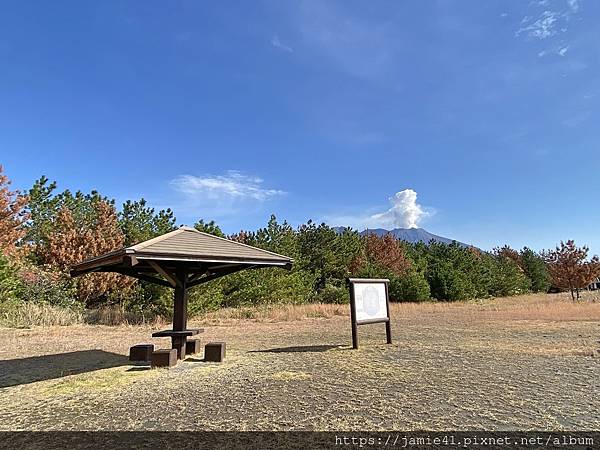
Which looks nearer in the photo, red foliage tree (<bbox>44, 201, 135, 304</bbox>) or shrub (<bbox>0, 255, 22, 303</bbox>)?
shrub (<bbox>0, 255, 22, 303</bbox>)

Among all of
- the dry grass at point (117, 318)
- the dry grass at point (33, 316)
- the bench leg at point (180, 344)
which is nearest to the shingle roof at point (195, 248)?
the bench leg at point (180, 344)

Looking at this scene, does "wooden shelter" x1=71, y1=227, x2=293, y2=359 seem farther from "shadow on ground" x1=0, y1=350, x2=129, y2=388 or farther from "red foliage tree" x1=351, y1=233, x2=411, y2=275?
"red foliage tree" x1=351, y1=233, x2=411, y2=275

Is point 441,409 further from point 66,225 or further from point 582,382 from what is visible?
point 66,225

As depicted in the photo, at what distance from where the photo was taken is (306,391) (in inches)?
191

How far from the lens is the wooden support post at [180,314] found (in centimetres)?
730

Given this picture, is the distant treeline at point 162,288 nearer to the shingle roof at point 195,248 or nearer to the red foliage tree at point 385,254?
the red foliage tree at point 385,254

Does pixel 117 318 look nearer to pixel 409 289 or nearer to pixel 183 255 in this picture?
pixel 183 255

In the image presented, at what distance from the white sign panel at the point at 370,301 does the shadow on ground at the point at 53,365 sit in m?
4.41

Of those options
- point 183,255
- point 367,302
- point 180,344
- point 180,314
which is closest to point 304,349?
point 367,302

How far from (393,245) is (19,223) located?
96.1 feet

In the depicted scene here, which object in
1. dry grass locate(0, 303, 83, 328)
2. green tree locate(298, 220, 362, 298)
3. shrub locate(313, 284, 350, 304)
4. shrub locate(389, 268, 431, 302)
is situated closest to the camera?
dry grass locate(0, 303, 83, 328)

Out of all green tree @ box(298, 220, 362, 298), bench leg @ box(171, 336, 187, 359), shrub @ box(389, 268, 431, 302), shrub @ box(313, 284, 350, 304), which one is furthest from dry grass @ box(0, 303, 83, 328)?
shrub @ box(389, 268, 431, 302)

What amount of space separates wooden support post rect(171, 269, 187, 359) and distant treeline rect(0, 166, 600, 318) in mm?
7804

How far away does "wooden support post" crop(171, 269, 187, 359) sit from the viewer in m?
7.30
